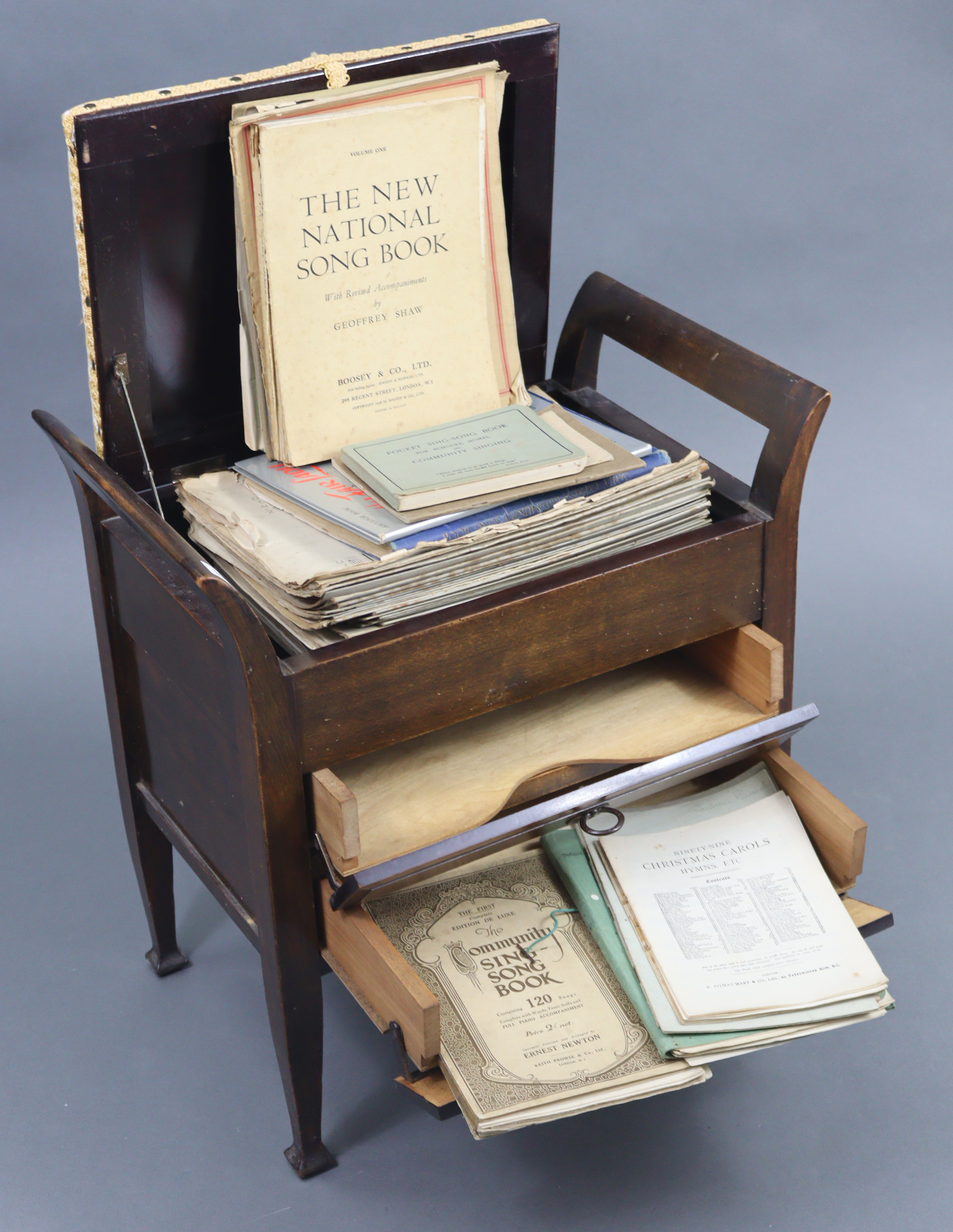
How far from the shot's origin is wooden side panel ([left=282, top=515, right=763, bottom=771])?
4.11 feet

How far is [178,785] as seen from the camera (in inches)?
59.9

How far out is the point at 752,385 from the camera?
1.46 metres

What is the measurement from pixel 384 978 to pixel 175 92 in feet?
2.51

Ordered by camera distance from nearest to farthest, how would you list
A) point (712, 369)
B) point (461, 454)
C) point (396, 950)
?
point (396, 950) → point (461, 454) → point (712, 369)

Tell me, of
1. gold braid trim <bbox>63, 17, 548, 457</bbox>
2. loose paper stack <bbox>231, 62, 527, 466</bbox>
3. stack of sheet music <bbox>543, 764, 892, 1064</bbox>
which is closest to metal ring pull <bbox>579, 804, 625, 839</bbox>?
stack of sheet music <bbox>543, 764, 892, 1064</bbox>

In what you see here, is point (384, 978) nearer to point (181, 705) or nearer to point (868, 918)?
point (181, 705)

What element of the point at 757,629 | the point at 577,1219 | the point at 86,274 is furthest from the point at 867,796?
the point at 86,274

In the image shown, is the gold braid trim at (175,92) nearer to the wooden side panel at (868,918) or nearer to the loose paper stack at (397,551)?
the loose paper stack at (397,551)

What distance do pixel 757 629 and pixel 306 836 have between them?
48 centimetres

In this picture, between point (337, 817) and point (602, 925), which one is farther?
point (602, 925)

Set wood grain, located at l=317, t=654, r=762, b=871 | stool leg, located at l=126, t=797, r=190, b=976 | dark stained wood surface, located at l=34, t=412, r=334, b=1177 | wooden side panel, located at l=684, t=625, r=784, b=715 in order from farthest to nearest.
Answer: stool leg, located at l=126, t=797, r=190, b=976, wooden side panel, located at l=684, t=625, r=784, b=715, wood grain, located at l=317, t=654, r=762, b=871, dark stained wood surface, located at l=34, t=412, r=334, b=1177

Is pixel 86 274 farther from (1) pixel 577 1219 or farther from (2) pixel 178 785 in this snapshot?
(1) pixel 577 1219

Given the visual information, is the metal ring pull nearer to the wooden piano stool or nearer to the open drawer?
the open drawer

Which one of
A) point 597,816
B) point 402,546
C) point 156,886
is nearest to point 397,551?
point 402,546
